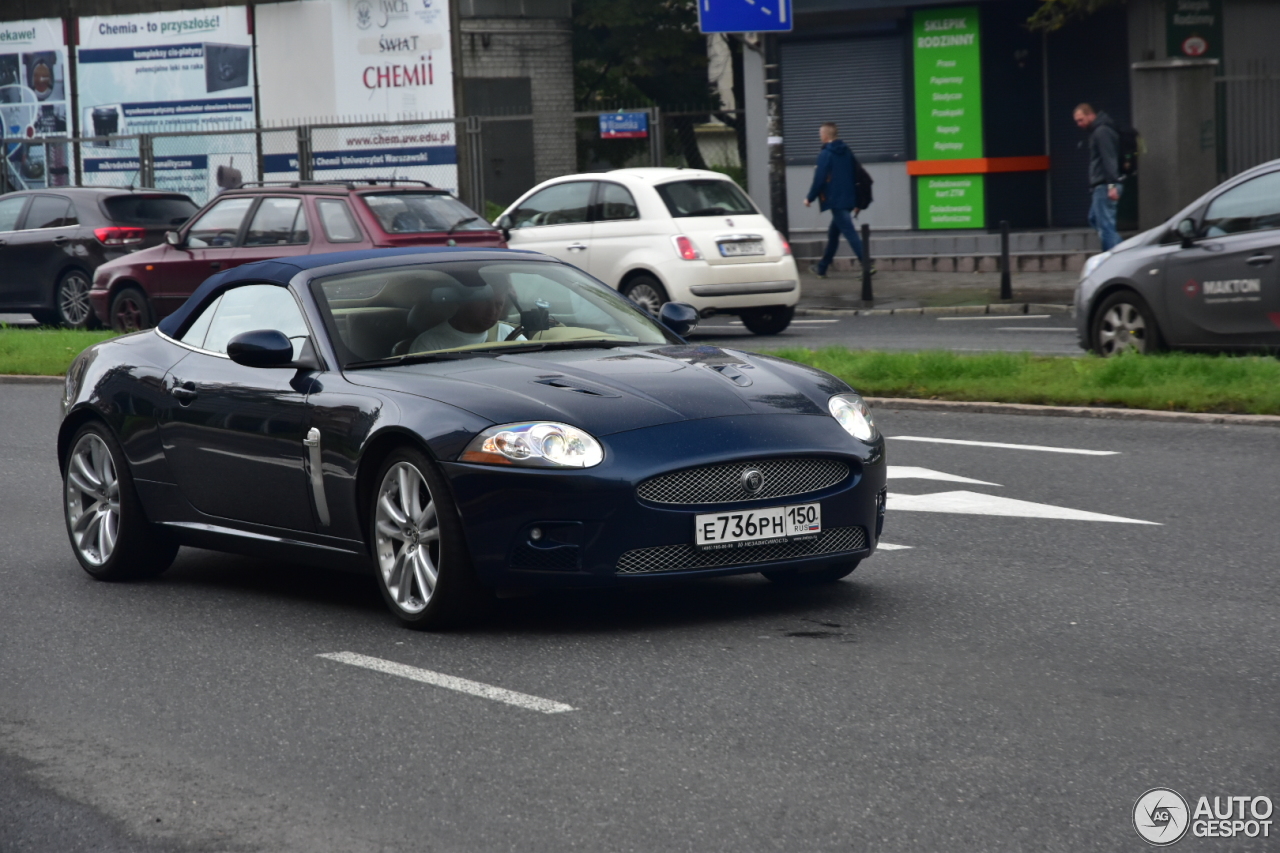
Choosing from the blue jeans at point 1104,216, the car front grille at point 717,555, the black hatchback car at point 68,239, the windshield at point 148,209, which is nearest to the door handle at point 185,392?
the car front grille at point 717,555

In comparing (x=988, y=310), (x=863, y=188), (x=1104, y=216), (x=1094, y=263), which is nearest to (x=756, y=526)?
(x=1094, y=263)

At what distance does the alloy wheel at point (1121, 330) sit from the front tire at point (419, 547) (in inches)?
340

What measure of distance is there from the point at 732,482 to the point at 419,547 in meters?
1.12

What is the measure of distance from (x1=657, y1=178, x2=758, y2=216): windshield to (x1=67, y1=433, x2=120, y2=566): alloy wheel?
37.8 feet

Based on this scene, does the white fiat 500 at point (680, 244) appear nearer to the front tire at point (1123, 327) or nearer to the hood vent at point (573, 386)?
the front tire at point (1123, 327)

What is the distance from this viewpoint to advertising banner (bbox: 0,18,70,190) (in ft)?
131

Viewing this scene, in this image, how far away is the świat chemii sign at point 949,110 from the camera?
29.6 metres

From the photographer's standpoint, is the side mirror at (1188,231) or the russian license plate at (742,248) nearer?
the side mirror at (1188,231)

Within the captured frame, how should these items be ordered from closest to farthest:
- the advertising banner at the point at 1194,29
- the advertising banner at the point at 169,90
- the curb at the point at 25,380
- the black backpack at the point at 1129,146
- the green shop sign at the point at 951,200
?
the curb at the point at 25,380
the black backpack at the point at 1129,146
the advertising banner at the point at 1194,29
the green shop sign at the point at 951,200
the advertising banner at the point at 169,90

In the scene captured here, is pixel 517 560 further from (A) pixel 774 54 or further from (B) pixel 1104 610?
(A) pixel 774 54

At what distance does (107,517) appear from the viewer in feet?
27.8

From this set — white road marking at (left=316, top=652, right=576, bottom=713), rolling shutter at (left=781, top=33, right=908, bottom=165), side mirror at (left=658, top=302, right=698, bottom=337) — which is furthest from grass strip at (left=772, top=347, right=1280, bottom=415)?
rolling shutter at (left=781, top=33, right=908, bottom=165)

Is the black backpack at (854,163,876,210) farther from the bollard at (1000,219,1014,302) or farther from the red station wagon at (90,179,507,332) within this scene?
the red station wagon at (90,179,507,332)

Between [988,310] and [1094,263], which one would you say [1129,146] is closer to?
[988,310]
